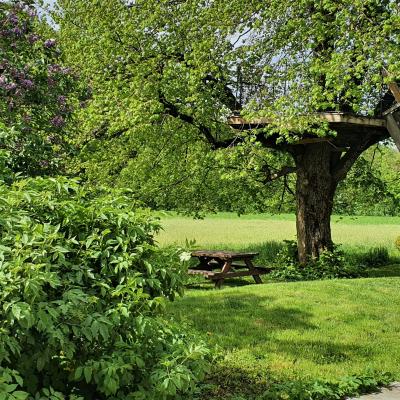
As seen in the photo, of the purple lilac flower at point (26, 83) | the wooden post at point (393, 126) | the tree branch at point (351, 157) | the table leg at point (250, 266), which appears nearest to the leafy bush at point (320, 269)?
the table leg at point (250, 266)

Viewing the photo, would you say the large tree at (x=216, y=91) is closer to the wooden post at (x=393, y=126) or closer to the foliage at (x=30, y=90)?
the wooden post at (x=393, y=126)

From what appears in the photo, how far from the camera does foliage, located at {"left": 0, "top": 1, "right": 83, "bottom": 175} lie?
833 cm

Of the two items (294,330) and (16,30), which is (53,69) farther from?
(294,330)

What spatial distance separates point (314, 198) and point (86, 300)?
1405 centimetres

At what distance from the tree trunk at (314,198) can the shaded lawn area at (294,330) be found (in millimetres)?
4527

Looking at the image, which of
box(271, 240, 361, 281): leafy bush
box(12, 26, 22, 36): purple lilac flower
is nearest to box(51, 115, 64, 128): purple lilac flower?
box(12, 26, 22, 36): purple lilac flower

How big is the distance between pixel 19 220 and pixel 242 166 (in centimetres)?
1147

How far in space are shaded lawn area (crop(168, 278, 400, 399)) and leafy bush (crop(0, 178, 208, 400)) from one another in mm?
936

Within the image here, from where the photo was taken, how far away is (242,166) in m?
15.1

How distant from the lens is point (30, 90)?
30.0 feet

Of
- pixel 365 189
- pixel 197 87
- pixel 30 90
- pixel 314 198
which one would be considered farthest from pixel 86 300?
pixel 365 189

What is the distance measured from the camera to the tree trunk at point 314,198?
1702cm

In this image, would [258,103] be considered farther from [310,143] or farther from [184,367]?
[184,367]

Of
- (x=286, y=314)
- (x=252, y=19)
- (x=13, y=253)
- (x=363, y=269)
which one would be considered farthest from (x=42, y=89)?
(x=363, y=269)
